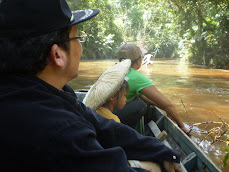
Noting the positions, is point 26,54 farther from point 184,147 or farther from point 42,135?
point 184,147

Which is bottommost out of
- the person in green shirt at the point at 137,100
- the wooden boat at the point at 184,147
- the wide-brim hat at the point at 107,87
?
the wooden boat at the point at 184,147

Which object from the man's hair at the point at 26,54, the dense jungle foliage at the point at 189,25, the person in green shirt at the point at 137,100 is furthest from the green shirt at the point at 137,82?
the dense jungle foliage at the point at 189,25

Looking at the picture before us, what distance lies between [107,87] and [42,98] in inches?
37.8

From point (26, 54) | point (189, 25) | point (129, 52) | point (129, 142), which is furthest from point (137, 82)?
point (189, 25)

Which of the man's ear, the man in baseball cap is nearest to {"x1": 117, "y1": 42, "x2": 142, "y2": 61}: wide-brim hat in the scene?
the man in baseball cap

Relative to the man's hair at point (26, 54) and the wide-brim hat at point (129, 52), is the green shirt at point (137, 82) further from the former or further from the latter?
the man's hair at point (26, 54)

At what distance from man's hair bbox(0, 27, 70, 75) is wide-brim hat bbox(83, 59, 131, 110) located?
854 millimetres

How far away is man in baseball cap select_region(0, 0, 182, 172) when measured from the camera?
629mm

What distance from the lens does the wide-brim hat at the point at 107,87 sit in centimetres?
163

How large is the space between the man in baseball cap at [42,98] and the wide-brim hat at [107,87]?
2.28ft

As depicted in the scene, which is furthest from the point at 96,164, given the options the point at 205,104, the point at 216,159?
the point at 205,104

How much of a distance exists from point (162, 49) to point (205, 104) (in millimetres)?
29334

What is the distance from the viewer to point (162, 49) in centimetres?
3434

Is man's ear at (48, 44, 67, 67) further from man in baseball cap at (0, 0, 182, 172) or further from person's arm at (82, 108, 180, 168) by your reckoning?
person's arm at (82, 108, 180, 168)
